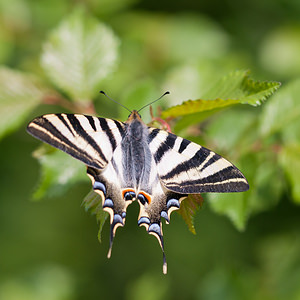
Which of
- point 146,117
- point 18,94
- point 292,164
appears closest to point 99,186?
point 146,117

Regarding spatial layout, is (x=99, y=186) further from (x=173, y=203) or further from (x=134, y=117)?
(x=134, y=117)

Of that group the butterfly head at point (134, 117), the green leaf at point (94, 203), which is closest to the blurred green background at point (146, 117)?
the butterfly head at point (134, 117)

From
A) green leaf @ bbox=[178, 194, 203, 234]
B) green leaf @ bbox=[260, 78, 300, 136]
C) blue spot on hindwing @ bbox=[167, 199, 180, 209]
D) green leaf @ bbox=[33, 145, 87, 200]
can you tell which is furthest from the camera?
green leaf @ bbox=[260, 78, 300, 136]

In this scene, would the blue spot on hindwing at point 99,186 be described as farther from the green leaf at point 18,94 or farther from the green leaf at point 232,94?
the green leaf at point 18,94

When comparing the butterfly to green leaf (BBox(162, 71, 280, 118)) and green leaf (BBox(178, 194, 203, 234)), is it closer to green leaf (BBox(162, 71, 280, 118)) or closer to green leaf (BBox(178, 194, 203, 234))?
green leaf (BBox(178, 194, 203, 234))

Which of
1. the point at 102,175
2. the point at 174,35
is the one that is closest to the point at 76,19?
the point at 102,175

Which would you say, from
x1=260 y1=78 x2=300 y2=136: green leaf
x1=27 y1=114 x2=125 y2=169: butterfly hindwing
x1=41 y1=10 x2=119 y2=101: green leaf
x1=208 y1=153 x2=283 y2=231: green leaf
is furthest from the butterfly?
x1=260 y1=78 x2=300 y2=136: green leaf
